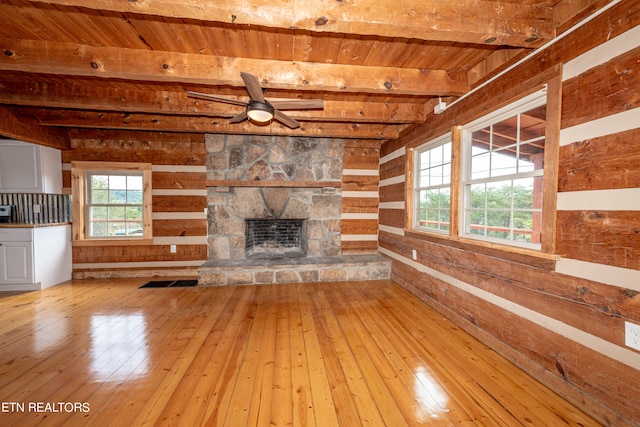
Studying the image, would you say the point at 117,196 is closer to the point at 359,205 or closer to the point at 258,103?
the point at 258,103

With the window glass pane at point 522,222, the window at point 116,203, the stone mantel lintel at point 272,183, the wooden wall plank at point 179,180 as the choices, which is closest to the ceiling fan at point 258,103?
the stone mantel lintel at point 272,183

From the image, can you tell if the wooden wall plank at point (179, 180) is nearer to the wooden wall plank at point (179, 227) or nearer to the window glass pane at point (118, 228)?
the wooden wall plank at point (179, 227)

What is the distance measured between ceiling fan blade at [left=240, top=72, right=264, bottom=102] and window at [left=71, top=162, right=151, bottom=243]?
3177mm

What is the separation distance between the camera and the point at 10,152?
3.65 metres

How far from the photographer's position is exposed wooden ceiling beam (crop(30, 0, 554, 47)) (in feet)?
4.82

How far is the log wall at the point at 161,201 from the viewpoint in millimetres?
4125

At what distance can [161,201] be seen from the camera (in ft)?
14.0

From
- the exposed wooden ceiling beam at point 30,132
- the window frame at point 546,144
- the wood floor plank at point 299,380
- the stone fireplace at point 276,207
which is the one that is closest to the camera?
the wood floor plank at point 299,380

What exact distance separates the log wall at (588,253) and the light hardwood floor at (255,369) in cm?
22

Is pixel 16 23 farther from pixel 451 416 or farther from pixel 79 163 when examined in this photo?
Answer: pixel 451 416

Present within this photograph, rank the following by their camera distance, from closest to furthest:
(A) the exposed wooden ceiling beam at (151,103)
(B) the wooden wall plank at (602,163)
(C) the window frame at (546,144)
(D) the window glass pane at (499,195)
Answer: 1. (B) the wooden wall plank at (602,163)
2. (C) the window frame at (546,144)
3. (D) the window glass pane at (499,195)
4. (A) the exposed wooden ceiling beam at (151,103)

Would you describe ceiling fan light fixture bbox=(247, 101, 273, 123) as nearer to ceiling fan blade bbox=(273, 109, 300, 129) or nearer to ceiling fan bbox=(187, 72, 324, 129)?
ceiling fan bbox=(187, 72, 324, 129)

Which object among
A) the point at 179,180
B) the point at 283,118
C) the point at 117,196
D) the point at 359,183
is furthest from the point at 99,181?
the point at 359,183

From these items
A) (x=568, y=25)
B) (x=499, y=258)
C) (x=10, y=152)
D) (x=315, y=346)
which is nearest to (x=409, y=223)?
(x=499, y=258)
